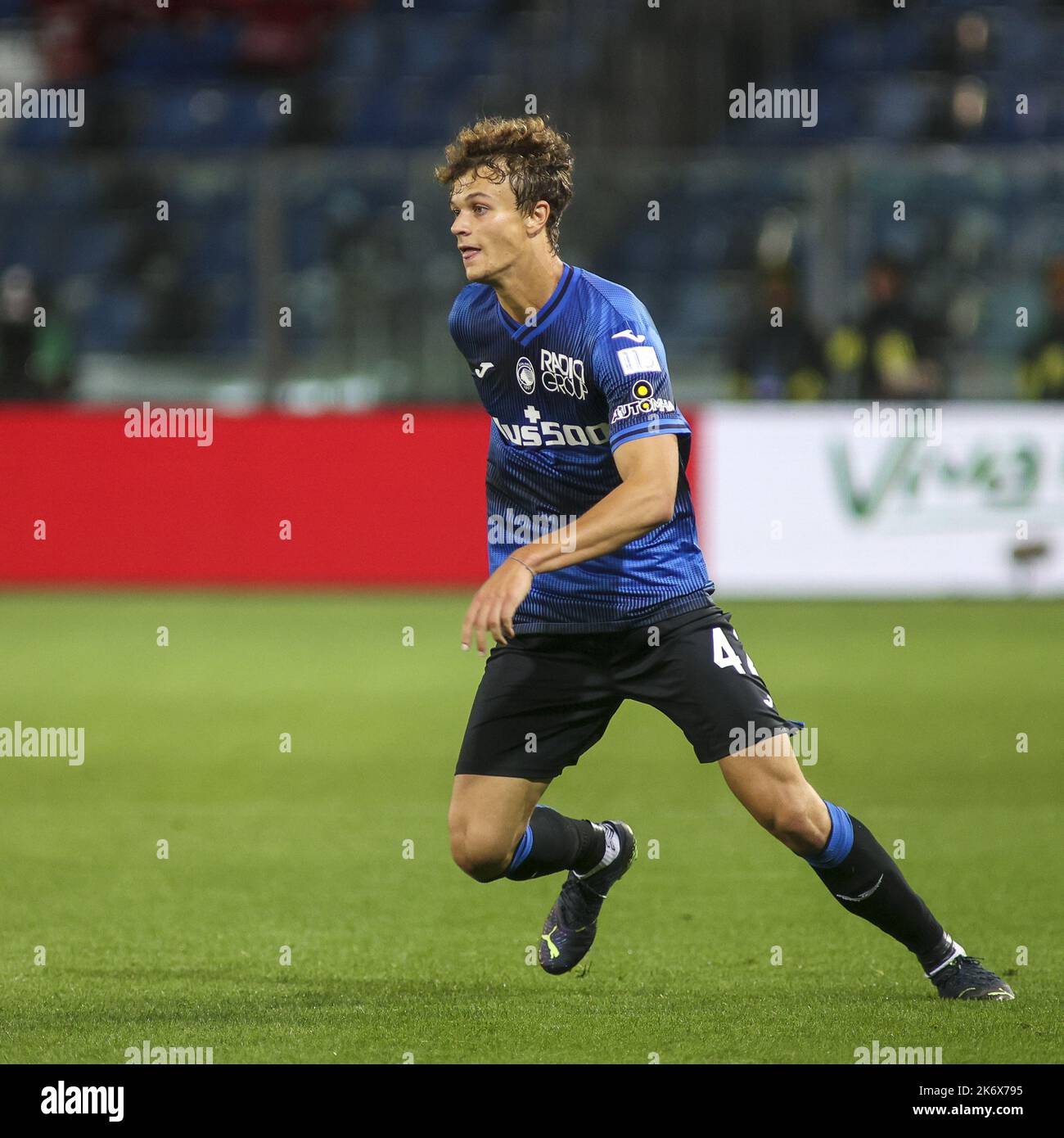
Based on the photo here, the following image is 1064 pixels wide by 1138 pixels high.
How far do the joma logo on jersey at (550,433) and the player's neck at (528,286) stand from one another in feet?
0.86

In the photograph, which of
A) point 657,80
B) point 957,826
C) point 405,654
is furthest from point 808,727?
point 657,80

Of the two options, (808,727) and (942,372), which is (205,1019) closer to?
(808,727)

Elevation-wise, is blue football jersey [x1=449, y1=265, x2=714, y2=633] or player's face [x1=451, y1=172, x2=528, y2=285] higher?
player's face [x1=451, y1=172, x2=528, y2=285]

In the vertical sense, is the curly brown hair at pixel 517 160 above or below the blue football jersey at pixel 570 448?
above

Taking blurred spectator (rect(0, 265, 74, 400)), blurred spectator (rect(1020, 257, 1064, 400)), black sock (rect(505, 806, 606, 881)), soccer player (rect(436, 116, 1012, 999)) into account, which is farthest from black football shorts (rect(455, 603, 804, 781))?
blurred spectator (rect(0, 265, 74, 400))

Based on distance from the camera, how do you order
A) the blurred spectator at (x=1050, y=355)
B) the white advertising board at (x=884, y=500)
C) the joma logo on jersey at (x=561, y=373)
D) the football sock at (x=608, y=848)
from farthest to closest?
the blurred spectator at (x=1050, y=355)
the white advertising board at (x=884, y=500)
the football sock at (x=608, y=848)
the joma logo on jersey at (x=561, y=373)

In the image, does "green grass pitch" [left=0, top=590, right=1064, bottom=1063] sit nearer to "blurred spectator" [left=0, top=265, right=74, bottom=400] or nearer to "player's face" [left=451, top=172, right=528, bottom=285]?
"player's face" [left=451, top=172, right=528, bottom=285]

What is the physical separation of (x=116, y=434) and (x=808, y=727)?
7.74m

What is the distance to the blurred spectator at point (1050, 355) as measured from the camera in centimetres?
1508

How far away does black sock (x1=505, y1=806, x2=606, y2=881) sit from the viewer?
522 centimetres

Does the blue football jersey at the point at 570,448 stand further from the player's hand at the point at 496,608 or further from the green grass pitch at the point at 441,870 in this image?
the green grass pitch at the point at 441,870

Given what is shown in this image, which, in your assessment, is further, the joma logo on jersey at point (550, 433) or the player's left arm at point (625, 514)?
the joma logo on jersey at point (550, 433)

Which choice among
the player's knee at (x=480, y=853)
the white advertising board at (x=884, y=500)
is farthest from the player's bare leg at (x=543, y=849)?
the white advertising board at (x=884, y=500)

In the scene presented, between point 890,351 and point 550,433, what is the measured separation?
1099 cm
